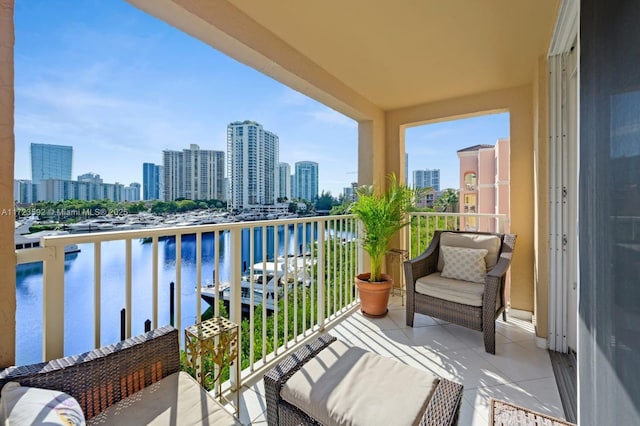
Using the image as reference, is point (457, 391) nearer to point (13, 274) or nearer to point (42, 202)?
point (13, 274)

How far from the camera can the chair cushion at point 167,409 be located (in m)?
1.08

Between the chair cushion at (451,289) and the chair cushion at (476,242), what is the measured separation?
38 centimetres

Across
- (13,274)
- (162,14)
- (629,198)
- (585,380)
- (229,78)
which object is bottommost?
(585,380)

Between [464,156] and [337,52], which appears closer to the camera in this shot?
[337,52]

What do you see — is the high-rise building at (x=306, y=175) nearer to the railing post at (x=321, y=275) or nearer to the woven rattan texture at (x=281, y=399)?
the railing post at (x=321, y=275)

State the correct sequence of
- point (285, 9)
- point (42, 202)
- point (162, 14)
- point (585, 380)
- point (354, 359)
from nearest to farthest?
point (585, 380), point (42, 202), point (354, 359), point (162, 14), point (285, 9)

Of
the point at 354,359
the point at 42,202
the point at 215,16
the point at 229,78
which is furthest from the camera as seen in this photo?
the point at 229,78

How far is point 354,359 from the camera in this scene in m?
1.50

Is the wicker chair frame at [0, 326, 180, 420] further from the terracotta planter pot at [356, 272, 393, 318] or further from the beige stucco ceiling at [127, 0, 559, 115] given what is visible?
the terracotta planter pot at [356, 272, 393, 318]

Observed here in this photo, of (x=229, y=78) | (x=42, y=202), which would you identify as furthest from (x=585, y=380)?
(x=229, y=78)

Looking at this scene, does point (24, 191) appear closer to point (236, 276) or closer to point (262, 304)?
point (236, 276)

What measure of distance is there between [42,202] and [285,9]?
1.99 metres

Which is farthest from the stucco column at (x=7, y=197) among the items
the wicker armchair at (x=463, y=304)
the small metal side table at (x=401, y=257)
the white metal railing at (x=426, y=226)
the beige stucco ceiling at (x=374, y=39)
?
the white metal railing at (x=426, y=226)

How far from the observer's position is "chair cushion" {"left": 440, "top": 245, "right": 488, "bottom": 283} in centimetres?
295
